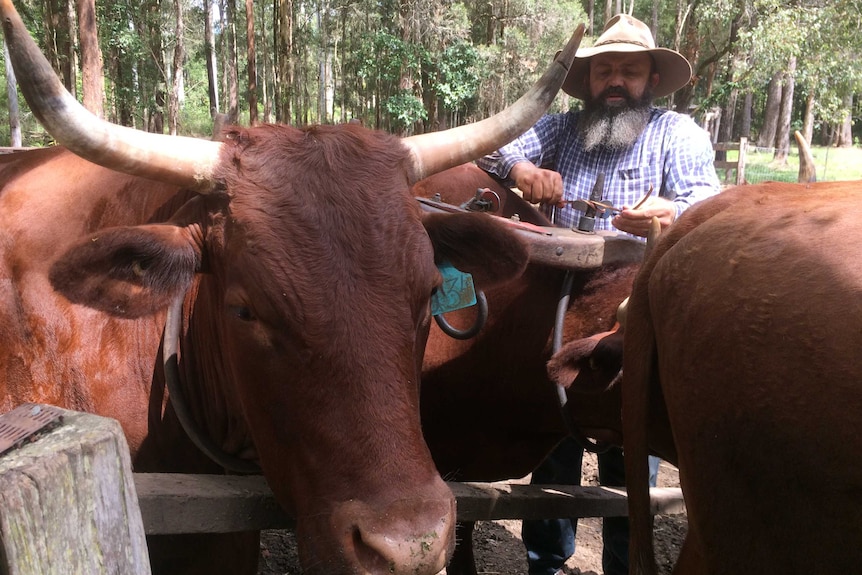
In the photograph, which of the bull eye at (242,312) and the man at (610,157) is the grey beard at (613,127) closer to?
the man at (610,157)

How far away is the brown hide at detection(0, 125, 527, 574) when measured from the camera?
175 centimetres

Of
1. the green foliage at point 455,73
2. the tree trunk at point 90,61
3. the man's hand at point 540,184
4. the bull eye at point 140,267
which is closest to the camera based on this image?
the bull eye at point 140,267

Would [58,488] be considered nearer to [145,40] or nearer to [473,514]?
[473,514]

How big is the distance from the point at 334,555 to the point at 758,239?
1269 mm

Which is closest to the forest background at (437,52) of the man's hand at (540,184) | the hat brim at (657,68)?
the hat brim at (657,68)

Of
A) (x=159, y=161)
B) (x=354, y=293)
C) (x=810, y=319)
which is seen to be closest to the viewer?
(x=810, y=319)

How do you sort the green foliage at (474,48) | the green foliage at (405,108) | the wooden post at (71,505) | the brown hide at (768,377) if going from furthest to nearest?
the green foliage at (474,48) → the green foliage at (405,108) → the brown hide at (768,377) → the wooden post at (71,505)

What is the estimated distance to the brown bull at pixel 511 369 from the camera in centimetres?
287

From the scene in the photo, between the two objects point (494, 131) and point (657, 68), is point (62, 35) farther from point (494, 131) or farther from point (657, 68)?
point (494, 131)

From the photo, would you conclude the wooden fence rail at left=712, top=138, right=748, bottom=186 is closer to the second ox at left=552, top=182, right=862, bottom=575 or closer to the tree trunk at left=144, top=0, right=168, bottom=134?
the second ox at left=552, top=182, right=862, bottom=575

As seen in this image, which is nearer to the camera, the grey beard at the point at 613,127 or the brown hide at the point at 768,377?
the brown hide at the point at 768,377

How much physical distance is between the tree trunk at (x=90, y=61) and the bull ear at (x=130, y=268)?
10.6 m

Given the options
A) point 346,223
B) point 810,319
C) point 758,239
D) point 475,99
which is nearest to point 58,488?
point 346,223

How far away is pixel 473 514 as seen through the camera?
235 centimetres
